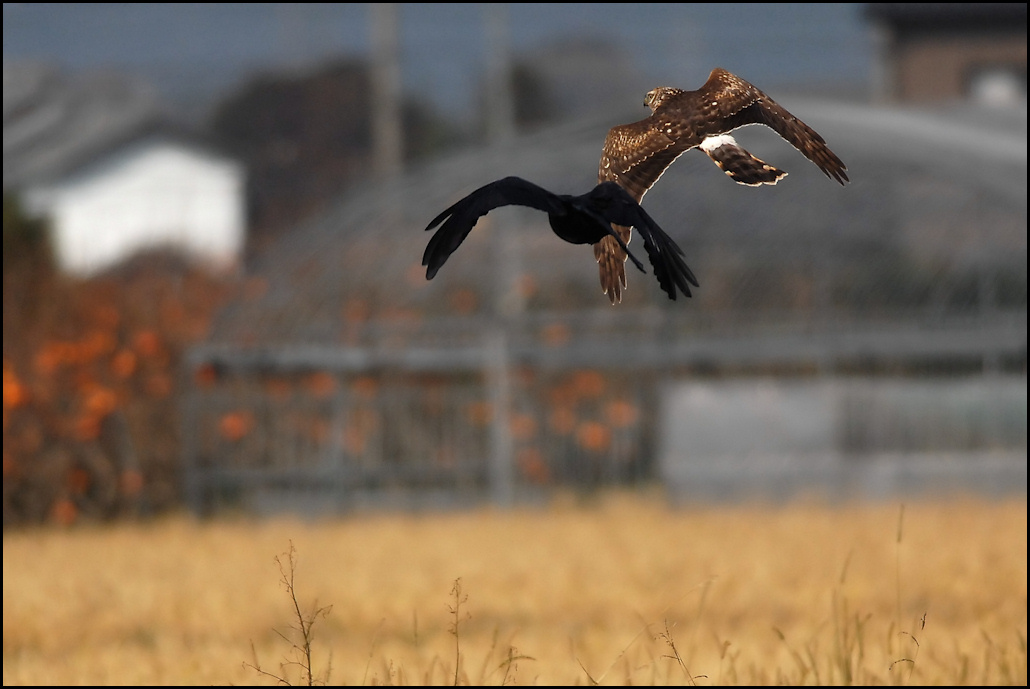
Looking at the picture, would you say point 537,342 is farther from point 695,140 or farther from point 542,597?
point 695,140

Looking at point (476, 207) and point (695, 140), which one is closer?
point (476, 207)

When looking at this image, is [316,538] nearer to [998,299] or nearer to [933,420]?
[933,420]

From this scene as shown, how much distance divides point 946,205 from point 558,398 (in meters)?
4.97

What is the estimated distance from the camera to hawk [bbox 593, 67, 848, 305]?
9.75ft

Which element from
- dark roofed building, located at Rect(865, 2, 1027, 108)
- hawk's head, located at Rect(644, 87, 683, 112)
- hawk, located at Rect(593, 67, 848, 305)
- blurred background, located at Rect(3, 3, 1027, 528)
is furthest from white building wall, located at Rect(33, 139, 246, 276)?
dark roofed building, located at Rect(865, 2, 1027, 108)

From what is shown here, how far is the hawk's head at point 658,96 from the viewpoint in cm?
328

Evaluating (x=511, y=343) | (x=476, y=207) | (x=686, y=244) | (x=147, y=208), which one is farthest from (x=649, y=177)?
(x=147, y=208)

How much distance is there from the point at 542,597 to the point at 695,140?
6514 mm

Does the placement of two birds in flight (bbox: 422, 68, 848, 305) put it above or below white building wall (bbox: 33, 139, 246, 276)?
below

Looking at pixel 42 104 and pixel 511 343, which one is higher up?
pixel 42 104

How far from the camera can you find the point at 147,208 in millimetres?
26672

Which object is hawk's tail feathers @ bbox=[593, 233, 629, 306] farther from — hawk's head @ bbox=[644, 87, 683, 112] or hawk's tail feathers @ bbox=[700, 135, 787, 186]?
hawk's head @ bbox=[644, 87, 683, 112]

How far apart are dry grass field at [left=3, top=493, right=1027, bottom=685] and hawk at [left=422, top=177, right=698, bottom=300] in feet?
4.45

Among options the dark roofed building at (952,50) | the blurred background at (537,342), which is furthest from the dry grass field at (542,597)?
the dark roofed building at (952,50)
